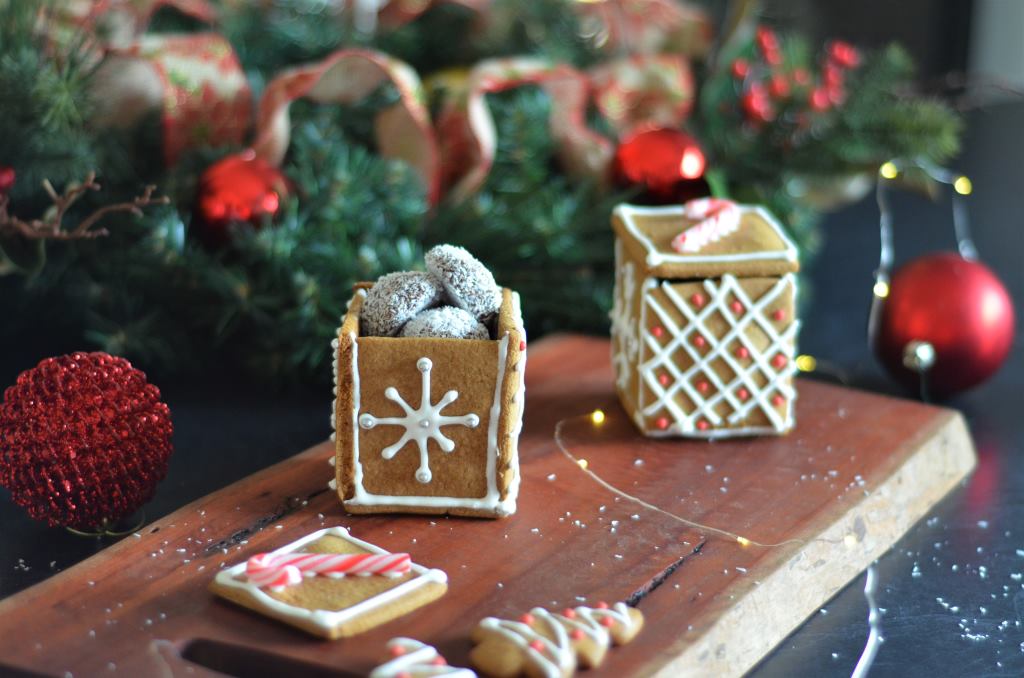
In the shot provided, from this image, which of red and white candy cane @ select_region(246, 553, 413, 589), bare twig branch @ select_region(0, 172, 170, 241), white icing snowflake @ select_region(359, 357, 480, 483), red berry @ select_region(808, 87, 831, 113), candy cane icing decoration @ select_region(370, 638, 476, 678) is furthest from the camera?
red berry @ select_region(808, 87, 831, 113)

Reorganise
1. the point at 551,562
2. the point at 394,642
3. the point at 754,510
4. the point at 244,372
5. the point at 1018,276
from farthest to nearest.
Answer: the point at 1018,276, the point at 244,372, the point at 754,510, the point at 551,562, the point at 394,642

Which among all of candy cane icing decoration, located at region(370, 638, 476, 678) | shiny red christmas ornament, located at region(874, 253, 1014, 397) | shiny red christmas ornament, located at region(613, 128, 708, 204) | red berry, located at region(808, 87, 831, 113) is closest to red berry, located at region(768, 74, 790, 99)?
red berry, located at region(808, 87, 831, 113)

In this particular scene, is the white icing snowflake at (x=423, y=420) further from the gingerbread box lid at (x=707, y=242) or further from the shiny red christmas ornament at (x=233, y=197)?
the shiny red christmas ornament at (x=233, y=197)

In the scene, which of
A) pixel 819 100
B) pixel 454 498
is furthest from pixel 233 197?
pixel 819 100

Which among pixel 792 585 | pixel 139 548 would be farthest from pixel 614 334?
pixel 139 548

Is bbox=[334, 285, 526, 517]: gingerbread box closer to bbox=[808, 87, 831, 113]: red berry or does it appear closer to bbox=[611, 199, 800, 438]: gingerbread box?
bbox=[611, 199, 800, 438]: gingerbread box

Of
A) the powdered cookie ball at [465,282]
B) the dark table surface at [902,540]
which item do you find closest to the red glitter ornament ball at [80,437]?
the dark table surface at [902,540]

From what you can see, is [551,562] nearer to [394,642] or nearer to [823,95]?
[394,642]
